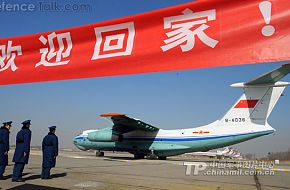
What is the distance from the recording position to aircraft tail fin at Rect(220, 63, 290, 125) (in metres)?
17.6

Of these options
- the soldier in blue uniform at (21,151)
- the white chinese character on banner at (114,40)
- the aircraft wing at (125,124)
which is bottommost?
the soldier in blue uniform at (21,151)

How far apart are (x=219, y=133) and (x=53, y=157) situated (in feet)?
43.2

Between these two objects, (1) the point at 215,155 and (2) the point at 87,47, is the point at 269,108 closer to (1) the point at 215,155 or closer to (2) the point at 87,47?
(2) the point at 87,47

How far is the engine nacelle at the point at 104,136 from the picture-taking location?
859 inches

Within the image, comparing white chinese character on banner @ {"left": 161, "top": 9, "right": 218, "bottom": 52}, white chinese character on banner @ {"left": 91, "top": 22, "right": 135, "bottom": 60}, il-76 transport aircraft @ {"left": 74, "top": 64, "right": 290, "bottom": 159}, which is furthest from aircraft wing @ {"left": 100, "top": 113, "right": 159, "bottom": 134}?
white chinese character on banner @ {"left": 161, "top": 9, "right": 218, "bottom": 52}

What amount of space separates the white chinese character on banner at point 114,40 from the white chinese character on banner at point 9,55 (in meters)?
1.47

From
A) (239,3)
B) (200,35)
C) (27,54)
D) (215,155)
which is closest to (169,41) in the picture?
Result: (200,35)

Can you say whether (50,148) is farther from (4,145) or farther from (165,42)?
(165,42)

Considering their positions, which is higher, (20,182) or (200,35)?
(200,35)

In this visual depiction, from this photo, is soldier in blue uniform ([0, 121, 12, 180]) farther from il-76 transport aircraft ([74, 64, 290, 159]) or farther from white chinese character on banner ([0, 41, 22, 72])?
il-76 transport aircraft ([74, 64, 290, 159])

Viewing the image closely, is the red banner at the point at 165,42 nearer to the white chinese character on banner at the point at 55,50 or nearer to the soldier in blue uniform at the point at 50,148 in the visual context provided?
the white chinese character on banner at the point at 55,50

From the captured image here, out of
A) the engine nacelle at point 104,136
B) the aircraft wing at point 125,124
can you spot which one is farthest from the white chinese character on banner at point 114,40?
the engine nacelle at point 104,136

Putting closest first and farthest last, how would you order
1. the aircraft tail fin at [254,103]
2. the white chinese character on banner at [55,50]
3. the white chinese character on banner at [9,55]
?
the white chinese character on banner at [55,50]
the white chinese character on banner at [9,55]
the aircraft tail fin at [254,103]

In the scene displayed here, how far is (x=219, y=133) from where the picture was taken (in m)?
18.8
